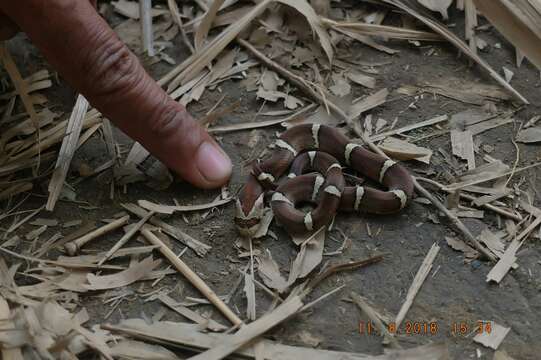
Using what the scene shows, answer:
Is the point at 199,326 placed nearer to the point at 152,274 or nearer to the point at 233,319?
the point at 233,319

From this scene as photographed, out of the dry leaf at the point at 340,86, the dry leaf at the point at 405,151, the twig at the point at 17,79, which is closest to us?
the dry leaf at the point at 405,151

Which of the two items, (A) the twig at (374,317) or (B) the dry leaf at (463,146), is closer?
(A) the twig at (374,317)

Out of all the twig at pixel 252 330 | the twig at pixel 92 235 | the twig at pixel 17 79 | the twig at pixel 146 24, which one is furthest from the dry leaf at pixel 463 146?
the twig at pixel 17 79

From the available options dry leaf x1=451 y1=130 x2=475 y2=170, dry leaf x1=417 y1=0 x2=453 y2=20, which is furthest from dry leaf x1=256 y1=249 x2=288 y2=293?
dry leaf x1=417 y1=0 x2=453 y2=20

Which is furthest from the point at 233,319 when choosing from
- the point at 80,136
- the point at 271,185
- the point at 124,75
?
the point at 80,136

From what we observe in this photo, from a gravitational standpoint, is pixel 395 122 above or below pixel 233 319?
above

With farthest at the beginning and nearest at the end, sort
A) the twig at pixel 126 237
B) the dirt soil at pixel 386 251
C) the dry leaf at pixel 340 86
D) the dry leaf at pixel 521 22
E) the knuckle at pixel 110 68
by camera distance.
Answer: the dry leaf at pixel 340 86 < the dry leaf at pixel 521 22 < the twig at pixel 126 237 < the knuckle at pixel 110 68 < the dirt soil at pixel 386 251

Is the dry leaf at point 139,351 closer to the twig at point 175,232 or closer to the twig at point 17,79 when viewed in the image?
the twig at point 175,232

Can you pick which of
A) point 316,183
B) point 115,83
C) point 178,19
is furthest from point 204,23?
point 316,183
